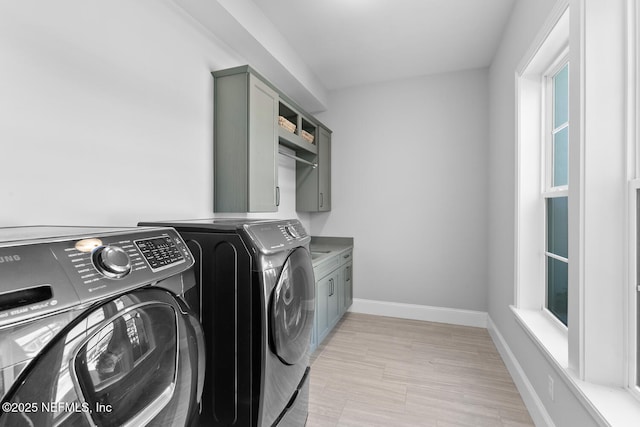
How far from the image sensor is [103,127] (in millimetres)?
1411

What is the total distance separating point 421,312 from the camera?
343cm

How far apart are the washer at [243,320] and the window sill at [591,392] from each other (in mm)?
1188

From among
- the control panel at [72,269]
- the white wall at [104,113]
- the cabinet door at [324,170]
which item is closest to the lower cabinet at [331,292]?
the cabinet door at [324,170]

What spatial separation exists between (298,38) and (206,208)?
1.72m

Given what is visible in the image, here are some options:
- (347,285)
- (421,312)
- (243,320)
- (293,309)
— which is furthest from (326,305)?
(243,320)

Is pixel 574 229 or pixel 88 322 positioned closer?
pixel 88 322

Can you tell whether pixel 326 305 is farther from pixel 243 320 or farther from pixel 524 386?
pixel 243 320

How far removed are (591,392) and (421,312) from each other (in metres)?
2.29

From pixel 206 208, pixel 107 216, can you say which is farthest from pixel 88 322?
pixel 206 208

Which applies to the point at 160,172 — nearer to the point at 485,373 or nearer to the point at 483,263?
the point at 485,373

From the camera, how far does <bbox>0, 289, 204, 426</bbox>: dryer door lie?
0.53 metres

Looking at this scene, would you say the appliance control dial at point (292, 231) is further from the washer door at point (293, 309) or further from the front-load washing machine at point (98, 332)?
the front-load washing machine at point (98, 332)

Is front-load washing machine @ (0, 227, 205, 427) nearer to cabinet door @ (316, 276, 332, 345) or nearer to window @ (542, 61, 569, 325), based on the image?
cabinet door @ (316, 276, 332, 345)

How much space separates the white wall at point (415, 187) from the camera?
327 centimetres
